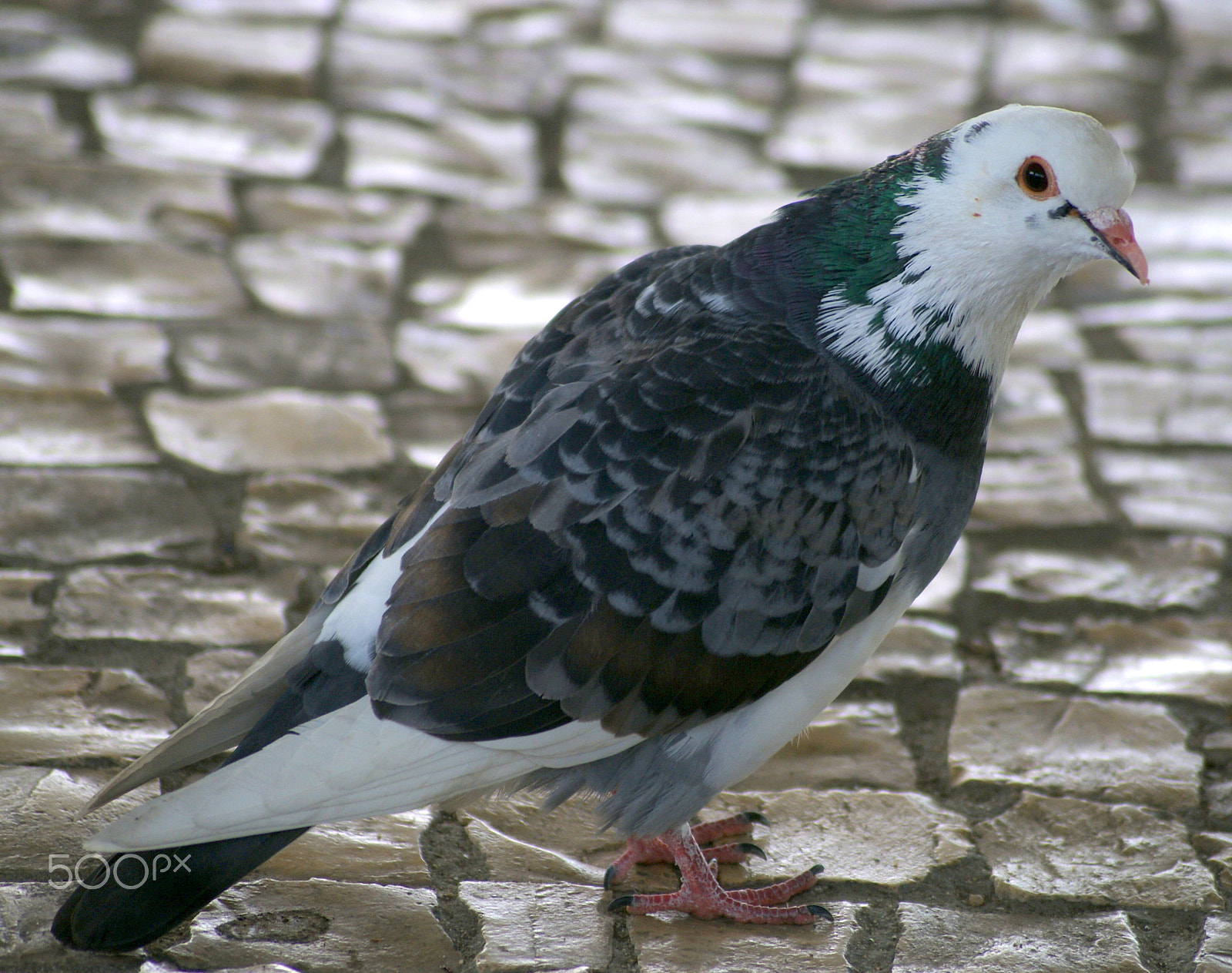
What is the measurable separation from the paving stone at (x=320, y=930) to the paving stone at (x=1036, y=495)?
2.41 metres

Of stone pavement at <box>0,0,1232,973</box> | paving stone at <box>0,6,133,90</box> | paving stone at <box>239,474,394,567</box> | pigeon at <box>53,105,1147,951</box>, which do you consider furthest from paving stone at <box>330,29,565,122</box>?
pigeon at <box>53,105,1147,951</box>

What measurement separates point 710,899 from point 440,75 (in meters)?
5.10

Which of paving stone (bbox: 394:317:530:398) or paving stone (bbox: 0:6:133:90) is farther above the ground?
paving stone (bbox: 0:6:133:90)

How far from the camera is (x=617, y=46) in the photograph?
7480 millimetres

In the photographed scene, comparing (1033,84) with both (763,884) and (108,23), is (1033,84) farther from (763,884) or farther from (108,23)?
(763,884)

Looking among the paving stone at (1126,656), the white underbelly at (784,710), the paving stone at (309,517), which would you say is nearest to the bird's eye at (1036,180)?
the white underbelly at (784,710)

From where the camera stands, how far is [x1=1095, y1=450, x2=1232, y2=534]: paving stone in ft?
15.0

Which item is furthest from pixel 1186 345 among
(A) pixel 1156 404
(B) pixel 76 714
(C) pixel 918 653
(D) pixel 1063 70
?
(B) pixel 76 714

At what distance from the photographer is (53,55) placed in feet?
21.8

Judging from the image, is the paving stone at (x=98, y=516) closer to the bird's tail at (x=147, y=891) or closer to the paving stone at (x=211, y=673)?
the paving stone at (x=211, y=673)

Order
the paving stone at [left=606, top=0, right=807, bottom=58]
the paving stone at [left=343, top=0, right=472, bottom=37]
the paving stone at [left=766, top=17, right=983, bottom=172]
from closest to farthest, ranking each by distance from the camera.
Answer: the paving stone at [left=766, top=17, right=983, bottom=172] < the paving stone at [left=343, top=0, right=472, bottom=37] < the paving stone at [left=606, top=0, right=807, bottom=58]

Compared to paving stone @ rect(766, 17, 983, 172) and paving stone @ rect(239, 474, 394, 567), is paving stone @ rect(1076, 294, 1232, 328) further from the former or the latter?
paving stone @ rect(239, 474, 394, 567)

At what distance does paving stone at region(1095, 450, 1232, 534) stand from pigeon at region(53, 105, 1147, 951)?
168 cm

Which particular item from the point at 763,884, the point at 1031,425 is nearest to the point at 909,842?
the point at 763,884
